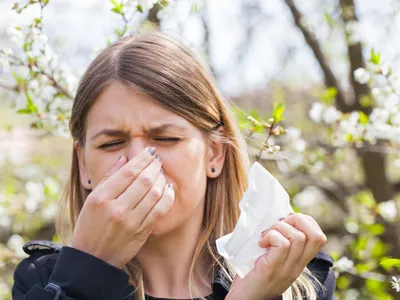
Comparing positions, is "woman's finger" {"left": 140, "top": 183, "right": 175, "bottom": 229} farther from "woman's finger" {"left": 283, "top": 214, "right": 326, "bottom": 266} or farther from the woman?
"woman's finger" {"left": 283, "top": 214, "right": 326, "bottom": 266}

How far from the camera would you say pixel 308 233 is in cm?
150

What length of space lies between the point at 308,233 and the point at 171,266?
50 centimetres

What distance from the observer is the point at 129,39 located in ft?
6.36

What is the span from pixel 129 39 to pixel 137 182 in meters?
0.61

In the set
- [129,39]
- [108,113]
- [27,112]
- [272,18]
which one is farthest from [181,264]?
[272,18]

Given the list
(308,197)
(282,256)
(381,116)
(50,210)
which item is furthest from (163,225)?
(308,197)

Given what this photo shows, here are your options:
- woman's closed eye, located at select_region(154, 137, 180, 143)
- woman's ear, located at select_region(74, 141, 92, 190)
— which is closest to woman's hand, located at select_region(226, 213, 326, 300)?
woman's closed eye, located at select_region(154, 137, 180, 143)

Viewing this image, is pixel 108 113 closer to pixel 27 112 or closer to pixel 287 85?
pixel 27 112

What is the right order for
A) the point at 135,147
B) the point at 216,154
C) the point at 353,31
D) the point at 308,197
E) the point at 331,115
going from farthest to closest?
1. the point at 308,197
2. the point at 353,31
3. the point at 331,115
4. the point at 216,154
5. the point at 135,147

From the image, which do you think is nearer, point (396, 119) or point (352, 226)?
point (396, 119)

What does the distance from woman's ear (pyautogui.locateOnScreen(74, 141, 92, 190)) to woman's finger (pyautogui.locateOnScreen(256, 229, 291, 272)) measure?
614mm

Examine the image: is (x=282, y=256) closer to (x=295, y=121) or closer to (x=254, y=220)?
(x=254, y=220)

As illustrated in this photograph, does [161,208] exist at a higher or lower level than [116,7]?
lower

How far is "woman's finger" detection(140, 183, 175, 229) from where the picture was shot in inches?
60.0
